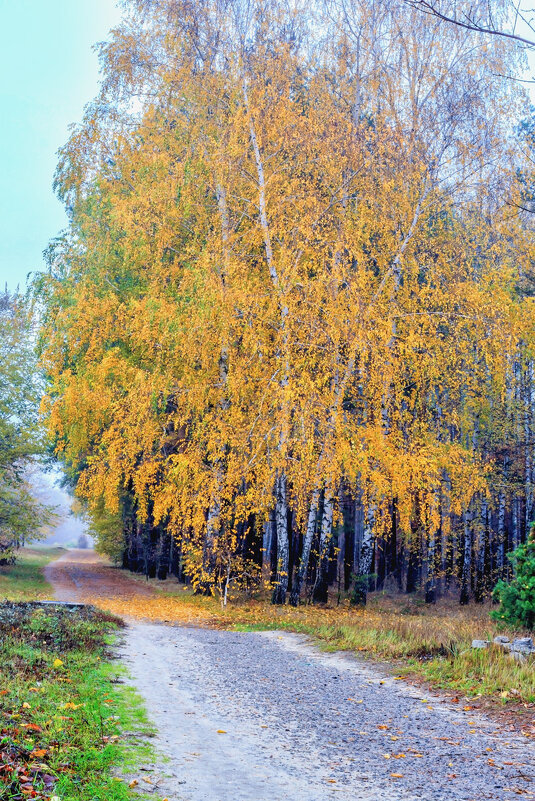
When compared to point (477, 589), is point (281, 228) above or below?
above

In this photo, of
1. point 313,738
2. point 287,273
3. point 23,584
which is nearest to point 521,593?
point 313,738

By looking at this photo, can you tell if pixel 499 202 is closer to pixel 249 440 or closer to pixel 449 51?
pixel 449 51

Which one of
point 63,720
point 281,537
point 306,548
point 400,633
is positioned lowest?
point 400,633

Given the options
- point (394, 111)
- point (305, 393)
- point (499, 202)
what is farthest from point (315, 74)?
point (305, 393)

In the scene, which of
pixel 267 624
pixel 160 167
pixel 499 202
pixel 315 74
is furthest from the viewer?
pixel 499 202

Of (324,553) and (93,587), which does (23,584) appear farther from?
(324,553)

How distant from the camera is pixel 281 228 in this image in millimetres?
16688

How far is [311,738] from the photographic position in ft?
19.6

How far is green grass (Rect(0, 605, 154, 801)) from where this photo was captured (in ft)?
13.3

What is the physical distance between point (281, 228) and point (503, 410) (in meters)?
9.11

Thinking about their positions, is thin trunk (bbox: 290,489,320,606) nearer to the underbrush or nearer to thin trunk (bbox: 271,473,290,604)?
thin trunk (bbox: 271,473,290,604)

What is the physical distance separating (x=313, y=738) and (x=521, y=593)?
6828 mm

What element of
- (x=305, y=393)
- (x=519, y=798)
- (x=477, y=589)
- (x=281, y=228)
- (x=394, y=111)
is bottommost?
(x=477, y=589)

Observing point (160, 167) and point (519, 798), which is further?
point (160, 167)
